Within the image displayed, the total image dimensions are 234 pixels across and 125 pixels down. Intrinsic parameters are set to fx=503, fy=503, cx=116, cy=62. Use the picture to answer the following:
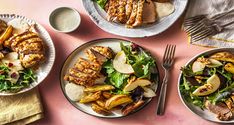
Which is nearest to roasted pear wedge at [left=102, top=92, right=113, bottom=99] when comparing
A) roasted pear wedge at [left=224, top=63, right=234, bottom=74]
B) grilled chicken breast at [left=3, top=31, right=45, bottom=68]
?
grilled chicken breast at [left=3, top=31, right=45, bottom=68]

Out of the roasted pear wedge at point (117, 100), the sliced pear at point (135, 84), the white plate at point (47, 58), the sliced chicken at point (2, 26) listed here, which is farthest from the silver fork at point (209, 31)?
the sliced chicken at point (2, 26)

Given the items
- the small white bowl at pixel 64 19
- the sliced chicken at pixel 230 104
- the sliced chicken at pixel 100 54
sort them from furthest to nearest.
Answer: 1. the small white bowl at pixel 64 19
2. the sliced chicken at pixel 100 54
3. the sliced chicken at pixel 230 104

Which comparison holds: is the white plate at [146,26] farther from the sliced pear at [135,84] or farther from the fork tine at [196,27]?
the sliced pear at [135,84]

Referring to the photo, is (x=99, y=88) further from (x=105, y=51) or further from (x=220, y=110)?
(x=220, y=110)

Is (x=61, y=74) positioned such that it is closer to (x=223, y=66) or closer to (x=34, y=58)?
(x=34, y=58)

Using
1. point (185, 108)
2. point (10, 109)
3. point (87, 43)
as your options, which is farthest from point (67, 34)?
point (185, 108)

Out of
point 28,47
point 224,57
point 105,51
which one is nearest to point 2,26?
point 28,47
